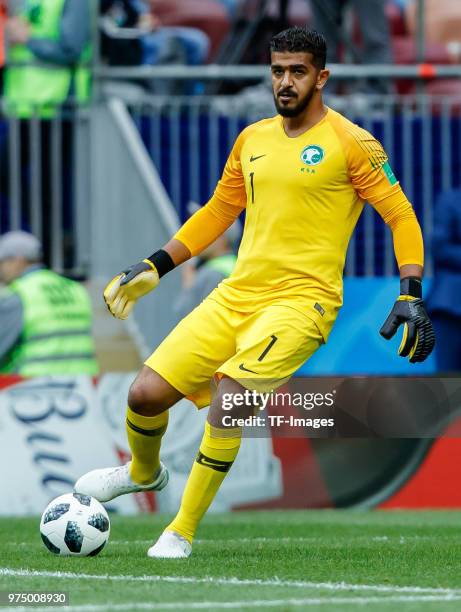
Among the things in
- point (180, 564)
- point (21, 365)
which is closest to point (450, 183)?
point (21, 365)

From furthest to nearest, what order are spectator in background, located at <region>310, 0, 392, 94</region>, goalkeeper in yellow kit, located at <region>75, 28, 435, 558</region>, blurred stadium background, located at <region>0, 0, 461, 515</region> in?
spectator in background, located at <region>310, 0, 392, 94</region>, blurred stadium background, located at <region>0, 0, 461, 515</region>, goalkeeper in yellow kit, located at <region>75, 28, 435, 558</region>

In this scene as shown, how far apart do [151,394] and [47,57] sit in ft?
19.7

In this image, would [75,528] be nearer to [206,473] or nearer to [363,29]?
[206,473]

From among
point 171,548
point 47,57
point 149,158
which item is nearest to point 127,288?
point 171,548

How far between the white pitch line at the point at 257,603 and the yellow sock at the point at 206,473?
1446 millimetres

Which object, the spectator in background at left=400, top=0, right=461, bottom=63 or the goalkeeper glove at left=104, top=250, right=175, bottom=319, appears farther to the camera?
the spectator in background at left=400, top=0, right=461, bottom=63

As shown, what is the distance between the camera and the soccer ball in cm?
684

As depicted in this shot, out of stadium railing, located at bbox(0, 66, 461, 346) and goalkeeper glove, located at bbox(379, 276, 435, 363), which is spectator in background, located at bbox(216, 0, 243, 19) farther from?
goalkeeper glove, located at bbox(379, 276, 435, 363)

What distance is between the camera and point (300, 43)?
699 centimetres

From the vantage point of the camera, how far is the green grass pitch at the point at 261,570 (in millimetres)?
5398

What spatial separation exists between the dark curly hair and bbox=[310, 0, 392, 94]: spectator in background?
5752 millimetres

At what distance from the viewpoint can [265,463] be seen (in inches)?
425

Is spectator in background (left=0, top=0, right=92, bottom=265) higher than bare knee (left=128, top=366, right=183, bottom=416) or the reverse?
higher

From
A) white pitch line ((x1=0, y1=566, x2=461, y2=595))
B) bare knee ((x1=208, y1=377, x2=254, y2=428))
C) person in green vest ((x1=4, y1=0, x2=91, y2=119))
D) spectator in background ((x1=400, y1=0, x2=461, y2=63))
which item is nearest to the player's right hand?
bare knee ((x1=208, y1=377, x2=254, y2=428))
